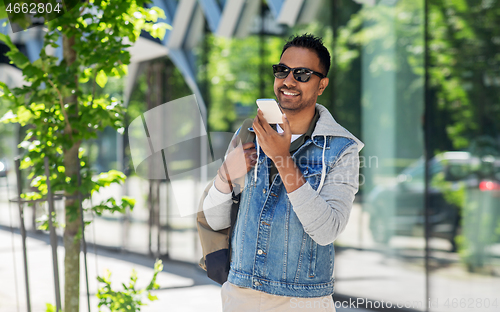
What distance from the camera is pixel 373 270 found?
5.30 meters

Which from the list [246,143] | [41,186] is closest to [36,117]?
[41,186]

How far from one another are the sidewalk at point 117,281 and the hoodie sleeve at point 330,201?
3491mm

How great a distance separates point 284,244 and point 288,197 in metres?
0.19

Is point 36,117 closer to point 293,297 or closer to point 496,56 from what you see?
point 293,297

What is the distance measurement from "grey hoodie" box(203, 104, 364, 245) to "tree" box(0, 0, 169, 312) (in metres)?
1.22

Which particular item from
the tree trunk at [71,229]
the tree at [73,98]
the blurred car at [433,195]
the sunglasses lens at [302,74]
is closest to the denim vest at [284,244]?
the sunglasses lens at [302,74]

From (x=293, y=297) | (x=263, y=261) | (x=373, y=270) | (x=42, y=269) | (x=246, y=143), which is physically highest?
(x=246, y=143)

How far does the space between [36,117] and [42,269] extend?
548cm

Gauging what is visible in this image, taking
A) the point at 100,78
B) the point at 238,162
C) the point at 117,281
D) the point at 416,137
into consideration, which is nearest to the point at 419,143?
the point at 416,137

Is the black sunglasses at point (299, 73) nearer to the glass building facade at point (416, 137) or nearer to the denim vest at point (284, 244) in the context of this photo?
the denim vest at point (284, 244)

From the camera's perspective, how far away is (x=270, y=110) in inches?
69.3

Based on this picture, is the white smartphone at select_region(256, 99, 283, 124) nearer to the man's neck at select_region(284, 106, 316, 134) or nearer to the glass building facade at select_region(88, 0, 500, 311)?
the man's neck at select_region(284, 106, 316, 134)

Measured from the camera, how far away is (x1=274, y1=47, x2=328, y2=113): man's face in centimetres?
190

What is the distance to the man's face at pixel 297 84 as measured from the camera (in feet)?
6.23
